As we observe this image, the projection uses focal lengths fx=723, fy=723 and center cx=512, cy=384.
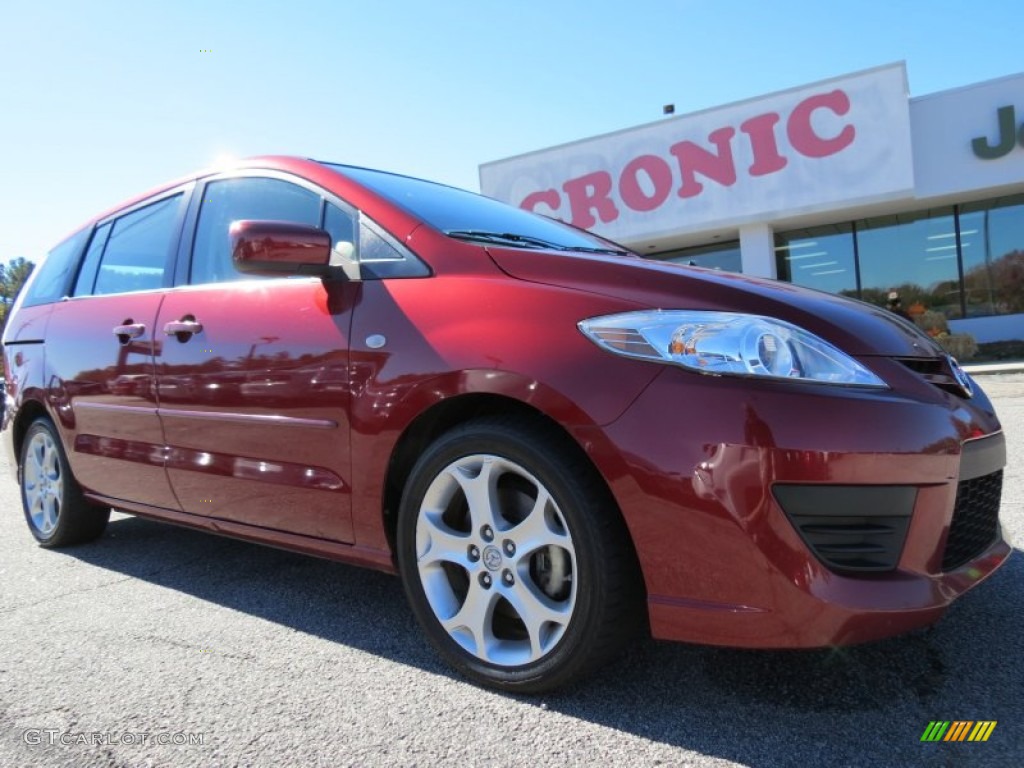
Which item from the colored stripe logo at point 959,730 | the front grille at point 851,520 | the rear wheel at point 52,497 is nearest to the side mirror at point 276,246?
the front grille at point 851,520

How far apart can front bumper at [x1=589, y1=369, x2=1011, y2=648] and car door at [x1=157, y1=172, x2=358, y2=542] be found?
42.3 inches

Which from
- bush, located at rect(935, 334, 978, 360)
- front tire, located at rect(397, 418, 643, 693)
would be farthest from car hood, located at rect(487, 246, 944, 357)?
bush, located at rect(935, 334, 978, 360)

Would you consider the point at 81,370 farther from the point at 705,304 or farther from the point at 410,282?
the point at 705,304

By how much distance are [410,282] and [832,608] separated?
4.82ft

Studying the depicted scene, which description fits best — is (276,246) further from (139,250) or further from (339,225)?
(139,250)

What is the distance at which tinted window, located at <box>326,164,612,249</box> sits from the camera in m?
2.56

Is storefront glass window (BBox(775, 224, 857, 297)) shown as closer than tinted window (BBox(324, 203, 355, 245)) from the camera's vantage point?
No

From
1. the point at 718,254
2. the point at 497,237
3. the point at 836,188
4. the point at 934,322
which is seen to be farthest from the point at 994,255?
the point at 497,237

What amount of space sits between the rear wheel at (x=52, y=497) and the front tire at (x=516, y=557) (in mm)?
2546

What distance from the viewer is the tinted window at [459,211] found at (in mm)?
2559

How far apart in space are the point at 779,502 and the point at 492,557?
81 centimetres

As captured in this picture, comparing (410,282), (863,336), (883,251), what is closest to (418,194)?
(410,282)

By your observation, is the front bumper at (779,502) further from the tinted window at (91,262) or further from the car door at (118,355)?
the tinted window at (91,262)

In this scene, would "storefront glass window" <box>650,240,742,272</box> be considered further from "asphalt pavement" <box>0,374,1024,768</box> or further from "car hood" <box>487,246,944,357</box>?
"car hood" <box>487,246,944,357</box>
